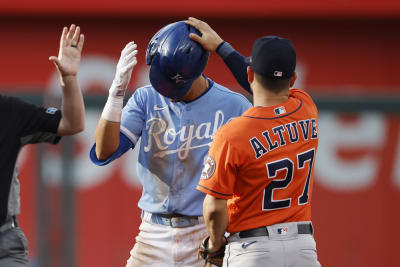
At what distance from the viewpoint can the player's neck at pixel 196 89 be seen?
337 cm

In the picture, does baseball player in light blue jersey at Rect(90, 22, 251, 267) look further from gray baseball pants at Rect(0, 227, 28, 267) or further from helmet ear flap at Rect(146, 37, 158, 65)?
gray baseball pants at Rect(0, 227, 28, 267)

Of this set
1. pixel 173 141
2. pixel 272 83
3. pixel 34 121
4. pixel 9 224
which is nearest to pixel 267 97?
pixel 272 83

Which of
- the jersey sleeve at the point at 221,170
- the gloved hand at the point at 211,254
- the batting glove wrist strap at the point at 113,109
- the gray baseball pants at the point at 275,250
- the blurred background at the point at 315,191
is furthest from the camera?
the blurred background at the point at 315,191

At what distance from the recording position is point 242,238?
9.69ft

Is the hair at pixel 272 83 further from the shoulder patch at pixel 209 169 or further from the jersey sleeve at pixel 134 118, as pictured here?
the jersey sleeve at pixel 134 118

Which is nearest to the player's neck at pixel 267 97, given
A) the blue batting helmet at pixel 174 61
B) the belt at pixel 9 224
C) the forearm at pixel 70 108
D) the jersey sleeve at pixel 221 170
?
the jersey sleeve at pixel 221 170

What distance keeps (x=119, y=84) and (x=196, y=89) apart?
1.39ft

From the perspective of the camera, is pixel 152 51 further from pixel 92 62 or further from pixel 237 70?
pixel 92 62

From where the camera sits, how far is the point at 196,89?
3.39 meters

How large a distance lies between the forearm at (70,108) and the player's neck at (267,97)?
85cm

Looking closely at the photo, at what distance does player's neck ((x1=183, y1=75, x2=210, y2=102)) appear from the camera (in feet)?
11.0

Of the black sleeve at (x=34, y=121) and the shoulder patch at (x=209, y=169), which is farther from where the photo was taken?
the black sleeve at (x=34, y=121)

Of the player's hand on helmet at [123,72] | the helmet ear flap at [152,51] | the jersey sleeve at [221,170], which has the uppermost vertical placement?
the helmet ear flap at [152,51]

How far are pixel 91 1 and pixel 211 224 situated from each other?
4.39 m
